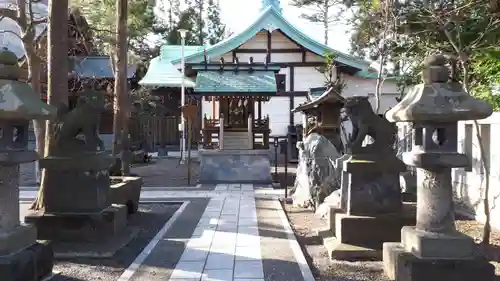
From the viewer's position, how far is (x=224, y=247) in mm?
7207

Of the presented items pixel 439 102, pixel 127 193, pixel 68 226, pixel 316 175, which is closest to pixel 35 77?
pixel 127 193

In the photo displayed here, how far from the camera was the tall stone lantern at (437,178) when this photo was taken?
504 cm

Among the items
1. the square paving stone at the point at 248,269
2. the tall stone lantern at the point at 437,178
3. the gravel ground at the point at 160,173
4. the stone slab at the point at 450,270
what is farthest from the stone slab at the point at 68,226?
the gravel ground at the point at 160,173

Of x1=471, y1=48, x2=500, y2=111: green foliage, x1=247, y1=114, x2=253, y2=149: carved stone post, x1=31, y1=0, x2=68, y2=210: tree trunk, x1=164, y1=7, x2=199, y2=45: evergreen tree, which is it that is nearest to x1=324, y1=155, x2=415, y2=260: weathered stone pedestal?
x1=471, y1=48, x2=500, y2=111: green foliage

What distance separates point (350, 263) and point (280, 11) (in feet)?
58.8

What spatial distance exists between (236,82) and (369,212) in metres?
10.5

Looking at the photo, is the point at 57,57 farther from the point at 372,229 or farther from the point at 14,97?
the point at 372,229

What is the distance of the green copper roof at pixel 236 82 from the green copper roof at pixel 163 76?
7131mm

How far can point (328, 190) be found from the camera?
10672mm

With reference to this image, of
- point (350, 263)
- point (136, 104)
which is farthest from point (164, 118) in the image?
point (350, 263)

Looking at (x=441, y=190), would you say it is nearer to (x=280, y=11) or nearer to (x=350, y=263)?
(x=350, y=263)

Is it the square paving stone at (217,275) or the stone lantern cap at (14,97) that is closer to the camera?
the stone lantern cap at (14,97)

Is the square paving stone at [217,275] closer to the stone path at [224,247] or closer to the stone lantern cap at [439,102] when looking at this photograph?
the stone path at [224,247]

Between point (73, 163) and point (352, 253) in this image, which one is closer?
point (352, 253)
